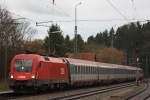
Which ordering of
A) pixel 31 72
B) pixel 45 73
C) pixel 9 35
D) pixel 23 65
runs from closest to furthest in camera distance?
pixel 31 72, pixel 23 65, pixel 45 73, pixel 9 35

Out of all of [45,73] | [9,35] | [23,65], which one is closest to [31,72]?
[23,65]

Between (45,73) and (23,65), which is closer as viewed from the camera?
(23,65)

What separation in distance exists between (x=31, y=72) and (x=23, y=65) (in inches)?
44.5

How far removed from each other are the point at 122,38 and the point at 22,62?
146860mm

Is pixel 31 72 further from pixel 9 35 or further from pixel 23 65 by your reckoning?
pixel 9 35

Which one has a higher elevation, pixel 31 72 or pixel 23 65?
pixel 23 65

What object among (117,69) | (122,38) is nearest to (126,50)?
(122,38)

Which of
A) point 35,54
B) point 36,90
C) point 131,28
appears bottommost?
point 36,90

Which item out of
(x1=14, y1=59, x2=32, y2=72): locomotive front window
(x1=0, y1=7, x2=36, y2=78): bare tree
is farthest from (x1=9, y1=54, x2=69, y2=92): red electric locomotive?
(x1=0, y1=7, x2=36, y2=78): bare tree

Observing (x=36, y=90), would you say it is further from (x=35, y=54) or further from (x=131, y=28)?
(x=131, y=28)

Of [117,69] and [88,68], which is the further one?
[117,69]

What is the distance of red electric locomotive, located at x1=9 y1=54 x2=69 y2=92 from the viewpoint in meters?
35.8

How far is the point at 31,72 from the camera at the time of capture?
36.4 metres

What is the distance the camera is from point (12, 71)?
36906 millimetres
